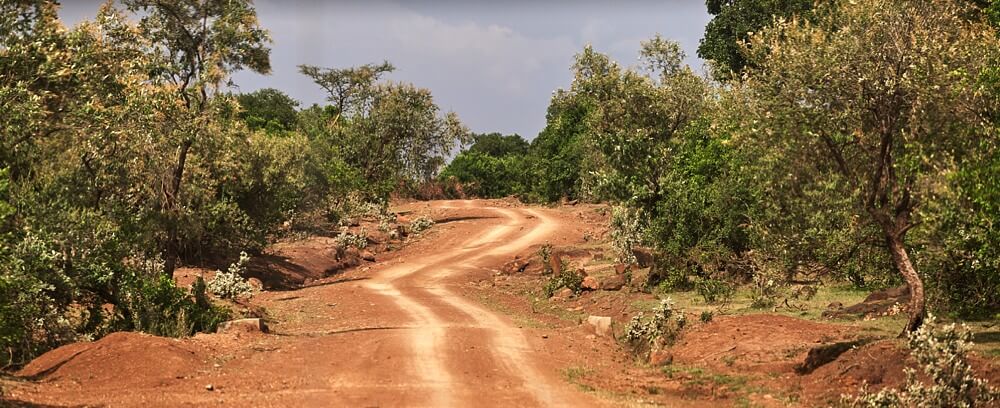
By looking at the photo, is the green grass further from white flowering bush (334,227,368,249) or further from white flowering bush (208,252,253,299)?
white flowering bush (334,227,368,249)

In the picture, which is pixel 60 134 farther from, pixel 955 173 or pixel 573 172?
pixel 573 172

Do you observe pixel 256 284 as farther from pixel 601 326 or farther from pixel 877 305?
pixel 877 305

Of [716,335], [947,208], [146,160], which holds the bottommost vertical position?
[716,335]

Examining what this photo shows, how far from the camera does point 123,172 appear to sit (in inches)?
879

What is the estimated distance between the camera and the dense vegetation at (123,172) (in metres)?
17.5

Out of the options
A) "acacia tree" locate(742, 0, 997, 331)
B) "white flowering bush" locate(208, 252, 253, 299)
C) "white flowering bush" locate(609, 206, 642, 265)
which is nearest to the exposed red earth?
"white flowering bush" locate(208, 252, 253, 299)

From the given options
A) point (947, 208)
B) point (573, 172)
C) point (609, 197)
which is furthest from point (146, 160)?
point (573, 172)

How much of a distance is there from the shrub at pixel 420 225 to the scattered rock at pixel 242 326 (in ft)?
91.8

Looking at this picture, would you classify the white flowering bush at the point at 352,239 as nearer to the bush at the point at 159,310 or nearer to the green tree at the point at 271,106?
the bush at the point at 159,310

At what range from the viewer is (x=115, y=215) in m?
20.9

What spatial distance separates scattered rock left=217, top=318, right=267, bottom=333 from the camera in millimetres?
20547

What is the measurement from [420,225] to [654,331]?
30384 millimetres

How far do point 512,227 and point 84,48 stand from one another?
111ft

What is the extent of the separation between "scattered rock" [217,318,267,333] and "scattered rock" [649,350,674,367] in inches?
354
